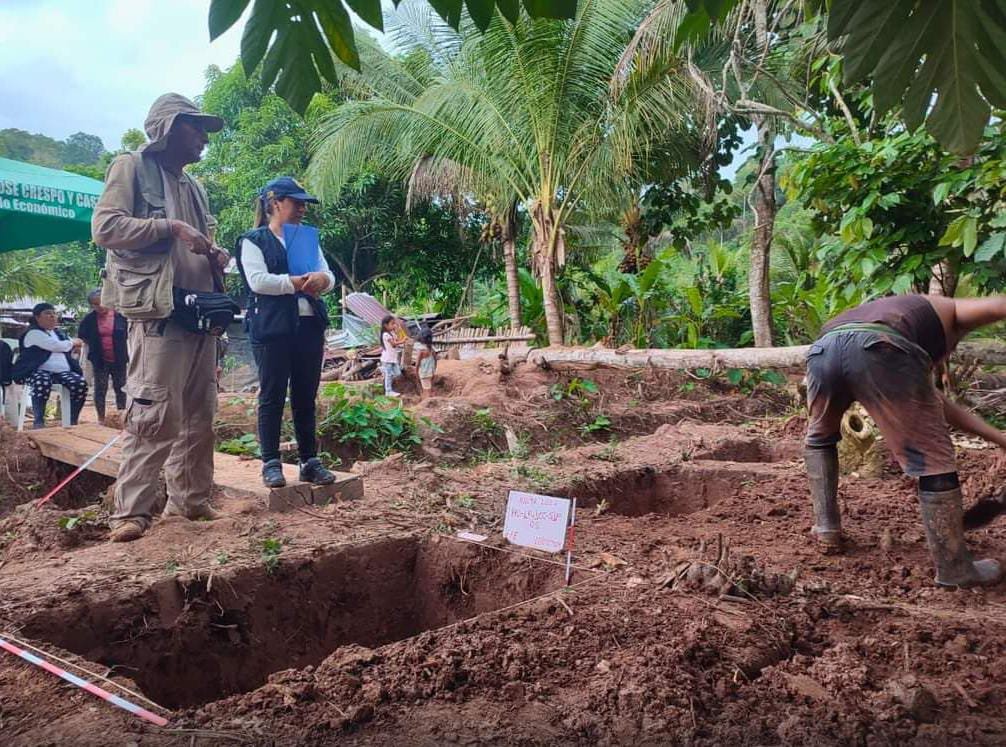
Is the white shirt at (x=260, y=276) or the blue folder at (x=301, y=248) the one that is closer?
the white shirt at (x=260, y=276)

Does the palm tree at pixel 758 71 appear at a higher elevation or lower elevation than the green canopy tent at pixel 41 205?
higher

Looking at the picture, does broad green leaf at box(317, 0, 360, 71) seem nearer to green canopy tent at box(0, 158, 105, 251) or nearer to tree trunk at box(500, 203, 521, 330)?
green canopy tent at box(0, 158, 105, 251)

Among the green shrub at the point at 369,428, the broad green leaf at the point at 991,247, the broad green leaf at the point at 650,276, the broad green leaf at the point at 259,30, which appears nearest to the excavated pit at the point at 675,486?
the broad green leaf at the point at 991,247

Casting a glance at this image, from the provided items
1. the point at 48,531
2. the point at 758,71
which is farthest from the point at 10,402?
the point at 758,71

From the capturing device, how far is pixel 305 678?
7.23 ft

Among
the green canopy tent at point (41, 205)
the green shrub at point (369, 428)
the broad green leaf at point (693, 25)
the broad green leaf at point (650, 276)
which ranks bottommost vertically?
the green shrub at point (369, 428)

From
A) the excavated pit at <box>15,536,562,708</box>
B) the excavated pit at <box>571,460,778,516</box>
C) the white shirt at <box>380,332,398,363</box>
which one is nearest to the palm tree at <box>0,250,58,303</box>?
the white shirt at <box>380,332,398,363</box>

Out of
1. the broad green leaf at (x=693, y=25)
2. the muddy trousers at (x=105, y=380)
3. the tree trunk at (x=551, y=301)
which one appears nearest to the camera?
the broad green leaf at (x=693, y=25)

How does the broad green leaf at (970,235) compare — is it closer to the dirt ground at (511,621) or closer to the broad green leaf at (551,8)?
the dirt ground at (511,621)

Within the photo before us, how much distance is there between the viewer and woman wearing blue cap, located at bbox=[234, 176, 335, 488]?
3791 millimetres

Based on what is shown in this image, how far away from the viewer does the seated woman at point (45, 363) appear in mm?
7117

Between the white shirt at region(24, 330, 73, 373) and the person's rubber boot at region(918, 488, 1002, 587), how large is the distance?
23.9ft

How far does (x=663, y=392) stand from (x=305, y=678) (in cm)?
773

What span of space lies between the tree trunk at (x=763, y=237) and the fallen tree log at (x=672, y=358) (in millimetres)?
2563
